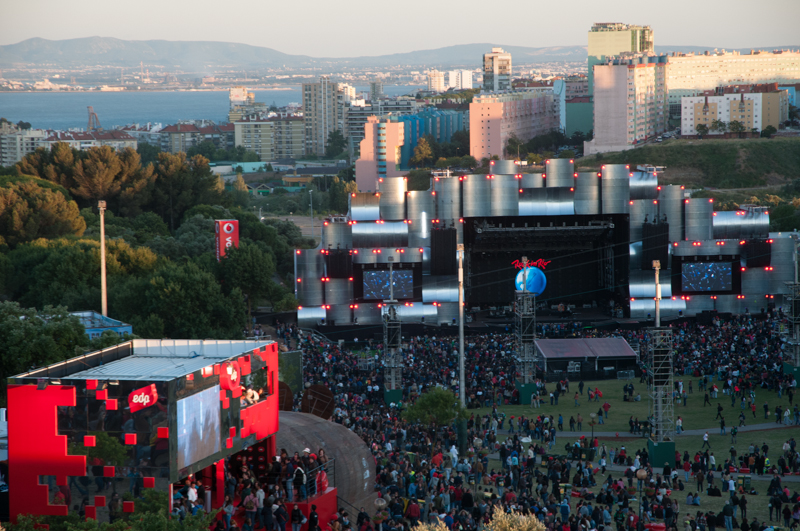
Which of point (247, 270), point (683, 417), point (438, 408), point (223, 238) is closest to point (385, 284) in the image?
point (247, 270)

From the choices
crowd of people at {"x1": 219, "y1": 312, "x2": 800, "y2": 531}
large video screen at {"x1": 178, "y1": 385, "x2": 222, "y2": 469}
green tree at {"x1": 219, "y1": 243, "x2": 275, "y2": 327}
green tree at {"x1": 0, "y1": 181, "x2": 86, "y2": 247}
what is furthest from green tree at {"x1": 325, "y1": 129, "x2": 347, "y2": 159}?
large video screen at {"x1": 178, "y1": 385, "x2": 222, "y2": 469}

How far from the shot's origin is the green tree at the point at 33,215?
53688 millimetres

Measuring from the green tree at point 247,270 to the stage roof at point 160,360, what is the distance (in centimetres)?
2734

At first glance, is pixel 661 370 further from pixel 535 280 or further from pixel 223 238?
pixel 223 238

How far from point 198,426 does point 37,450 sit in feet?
8.77

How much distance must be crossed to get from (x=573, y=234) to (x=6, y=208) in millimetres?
32257

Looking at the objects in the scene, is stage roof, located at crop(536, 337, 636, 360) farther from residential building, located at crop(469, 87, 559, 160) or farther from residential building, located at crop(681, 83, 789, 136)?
residential building, located at crop(681, 83, 789, 136)

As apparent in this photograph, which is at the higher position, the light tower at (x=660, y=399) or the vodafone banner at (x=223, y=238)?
the vodafone banner at (x=223, y=238)

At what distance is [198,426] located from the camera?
16.2 m

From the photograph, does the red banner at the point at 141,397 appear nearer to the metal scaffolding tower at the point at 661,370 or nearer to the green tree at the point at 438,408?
the green tree at the point at 438,408

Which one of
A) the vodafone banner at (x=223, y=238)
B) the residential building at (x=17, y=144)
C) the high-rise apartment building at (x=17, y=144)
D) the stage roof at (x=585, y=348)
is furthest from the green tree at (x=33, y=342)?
the residential building at (x=17, y=144)

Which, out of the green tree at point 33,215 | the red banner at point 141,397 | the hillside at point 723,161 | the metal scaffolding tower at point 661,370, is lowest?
the metal scaffolding tower at point 661,370

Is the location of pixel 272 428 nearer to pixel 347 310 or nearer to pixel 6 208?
pixel 347 310

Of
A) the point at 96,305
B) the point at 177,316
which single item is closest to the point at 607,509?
the point at 177,316
